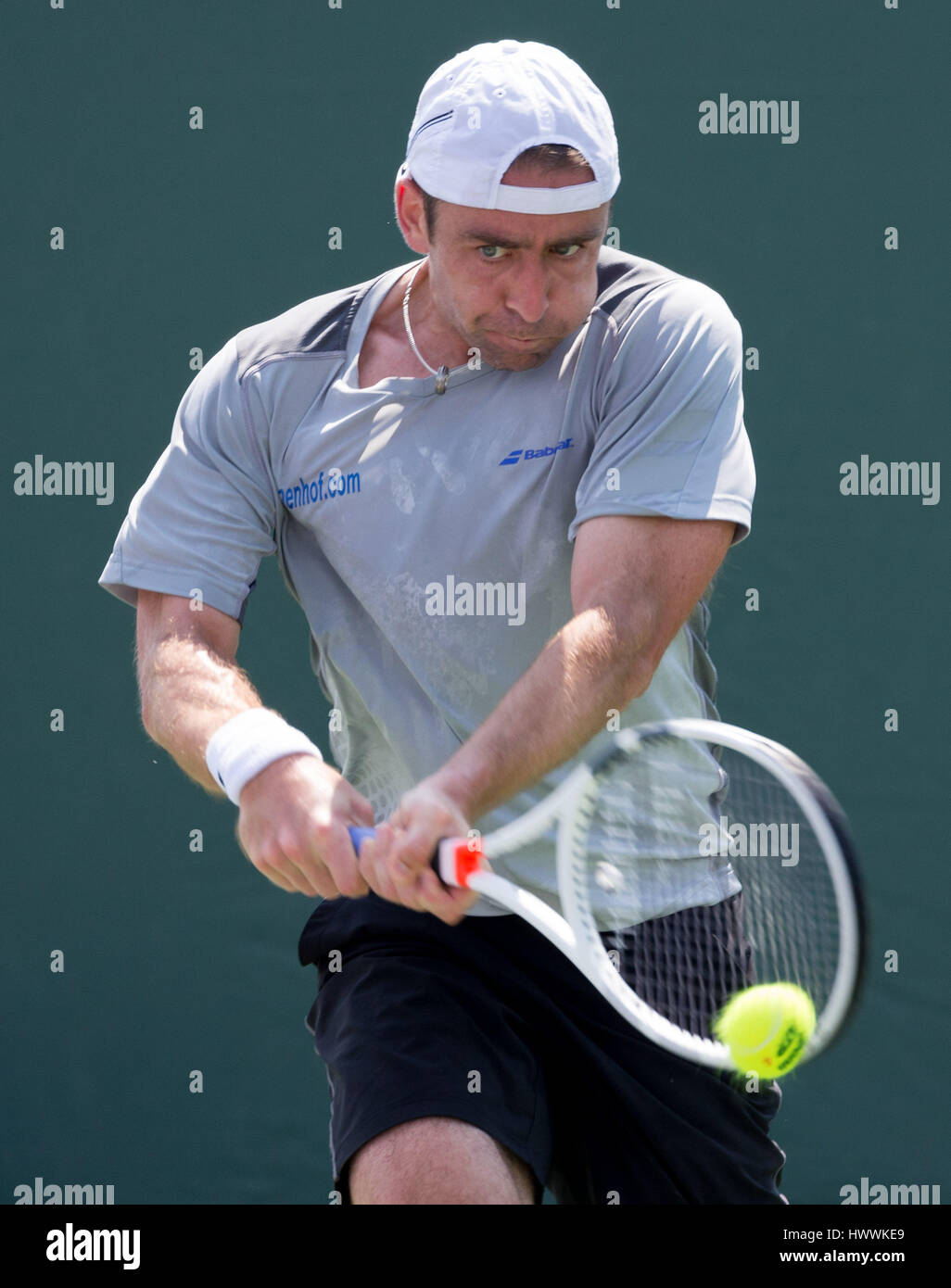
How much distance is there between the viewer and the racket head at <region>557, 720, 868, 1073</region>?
2186 mm

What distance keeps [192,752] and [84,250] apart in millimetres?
1887

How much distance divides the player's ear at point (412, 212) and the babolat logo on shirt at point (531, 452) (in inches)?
12.3

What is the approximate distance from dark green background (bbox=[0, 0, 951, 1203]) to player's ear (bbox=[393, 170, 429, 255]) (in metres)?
1.35

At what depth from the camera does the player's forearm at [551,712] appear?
7.04ft

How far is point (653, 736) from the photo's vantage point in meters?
2.12

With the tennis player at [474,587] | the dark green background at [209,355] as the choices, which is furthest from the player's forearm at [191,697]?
the dark green background at [209,355]

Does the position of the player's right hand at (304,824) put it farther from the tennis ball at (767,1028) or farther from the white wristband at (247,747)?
the tennis ball at (767,1028)

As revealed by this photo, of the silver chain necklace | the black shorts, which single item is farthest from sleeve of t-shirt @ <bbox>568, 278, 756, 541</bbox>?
the black shorts

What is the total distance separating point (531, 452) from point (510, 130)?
0.42 meters

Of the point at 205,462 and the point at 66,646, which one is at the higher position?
the point at 205,462

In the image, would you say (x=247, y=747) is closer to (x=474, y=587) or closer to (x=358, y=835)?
(x=358, y=835)

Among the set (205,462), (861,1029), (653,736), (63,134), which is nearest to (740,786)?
(653,736)

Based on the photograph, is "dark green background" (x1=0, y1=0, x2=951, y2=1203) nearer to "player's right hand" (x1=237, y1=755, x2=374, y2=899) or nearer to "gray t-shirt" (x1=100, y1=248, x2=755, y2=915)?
"gray t-shirt" (x1=100, y1=248, x2=755, y2=915)
